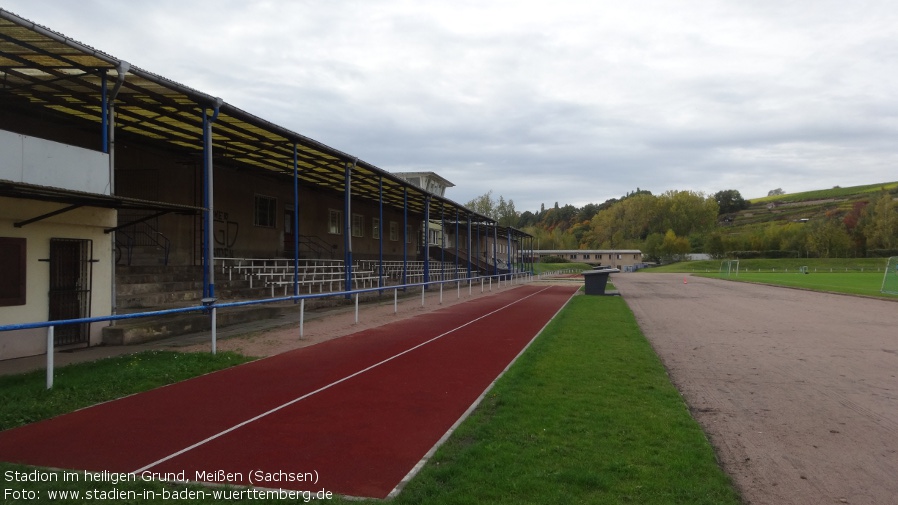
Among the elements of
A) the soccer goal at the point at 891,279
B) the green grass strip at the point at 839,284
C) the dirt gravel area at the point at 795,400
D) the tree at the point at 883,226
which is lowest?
the dirt gravel area at the point at 795,400

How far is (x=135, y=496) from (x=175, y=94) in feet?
36.4

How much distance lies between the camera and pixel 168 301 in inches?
630

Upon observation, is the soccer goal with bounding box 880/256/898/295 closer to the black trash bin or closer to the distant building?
the black trash bin

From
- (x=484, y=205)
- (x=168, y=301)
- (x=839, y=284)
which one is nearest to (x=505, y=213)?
(x=484, y=205)

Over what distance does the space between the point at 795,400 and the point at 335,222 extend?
90.1 feet

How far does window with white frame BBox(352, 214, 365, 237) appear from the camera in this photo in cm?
3519

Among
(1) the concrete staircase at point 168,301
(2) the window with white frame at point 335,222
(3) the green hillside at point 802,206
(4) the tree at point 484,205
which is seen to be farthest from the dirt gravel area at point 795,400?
(3) the green hillside at point 802,206

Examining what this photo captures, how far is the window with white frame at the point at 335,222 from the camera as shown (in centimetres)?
3259

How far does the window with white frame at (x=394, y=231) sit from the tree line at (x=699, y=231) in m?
63.4

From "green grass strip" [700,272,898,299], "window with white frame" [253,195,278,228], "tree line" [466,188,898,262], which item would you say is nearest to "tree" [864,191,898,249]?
"tree line" [466,188,898,262]

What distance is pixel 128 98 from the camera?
45.1 feet

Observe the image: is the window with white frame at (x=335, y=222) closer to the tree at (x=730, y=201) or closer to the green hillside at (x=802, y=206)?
the green hillside at (x=802, y=206)

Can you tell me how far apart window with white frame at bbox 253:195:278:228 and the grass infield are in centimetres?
1667

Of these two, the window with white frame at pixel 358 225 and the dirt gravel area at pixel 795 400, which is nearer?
the dirt gravel area at pixel 795 400
